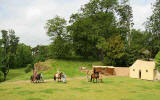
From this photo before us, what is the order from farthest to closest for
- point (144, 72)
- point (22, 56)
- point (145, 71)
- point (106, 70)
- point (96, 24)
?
point (22, 56), point (96, 24), point (106, 70), point (144, 72), point (145, 71)

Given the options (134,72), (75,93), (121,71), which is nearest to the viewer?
(75,93)

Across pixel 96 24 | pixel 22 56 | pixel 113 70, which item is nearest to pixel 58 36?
pixel 96 24

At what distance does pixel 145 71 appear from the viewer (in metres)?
29.6

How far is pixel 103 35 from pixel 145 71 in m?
18.6

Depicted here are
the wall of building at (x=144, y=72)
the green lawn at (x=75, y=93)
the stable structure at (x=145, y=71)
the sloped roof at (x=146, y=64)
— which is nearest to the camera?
the green lawn at (x=75, y=93)

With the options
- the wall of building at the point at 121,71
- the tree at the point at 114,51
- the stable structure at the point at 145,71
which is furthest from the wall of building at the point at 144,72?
the tree at the point at 114,51

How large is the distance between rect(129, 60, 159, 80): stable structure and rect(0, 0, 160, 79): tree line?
8120 millimetres

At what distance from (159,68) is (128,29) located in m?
22.8

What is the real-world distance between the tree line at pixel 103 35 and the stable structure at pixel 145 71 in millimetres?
8120

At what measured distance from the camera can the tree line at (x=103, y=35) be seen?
1615 inches

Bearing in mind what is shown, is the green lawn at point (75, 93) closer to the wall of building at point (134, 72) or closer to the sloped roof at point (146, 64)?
the sloped roof at point (146, 64)

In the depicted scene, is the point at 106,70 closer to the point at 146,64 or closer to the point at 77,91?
the point at 146,64

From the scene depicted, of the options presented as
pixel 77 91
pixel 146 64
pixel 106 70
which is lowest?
pixel 77 91

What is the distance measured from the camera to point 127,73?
1388 inches
